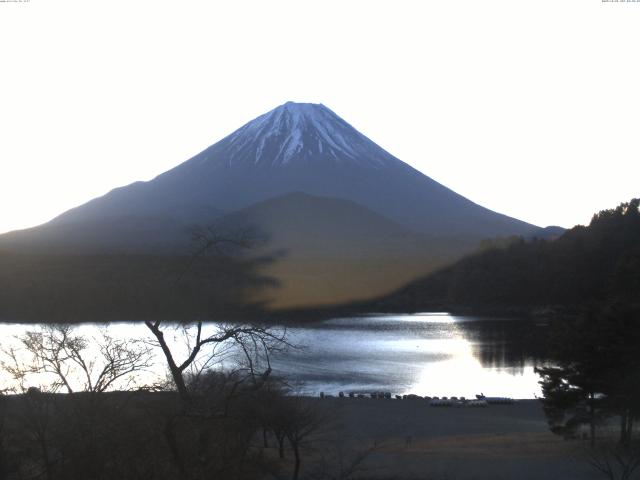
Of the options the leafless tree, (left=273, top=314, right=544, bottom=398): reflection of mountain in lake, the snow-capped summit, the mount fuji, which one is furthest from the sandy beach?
the snow-capped summit

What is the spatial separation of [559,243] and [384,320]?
11.2m

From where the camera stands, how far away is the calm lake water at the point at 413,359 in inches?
652

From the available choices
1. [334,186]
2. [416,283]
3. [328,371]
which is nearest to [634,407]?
[328,371]

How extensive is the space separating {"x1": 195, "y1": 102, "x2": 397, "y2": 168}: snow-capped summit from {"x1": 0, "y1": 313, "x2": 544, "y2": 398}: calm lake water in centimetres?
4166

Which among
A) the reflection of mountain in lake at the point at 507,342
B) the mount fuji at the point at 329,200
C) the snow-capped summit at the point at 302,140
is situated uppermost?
the snow-capped summit at the point at 302,140

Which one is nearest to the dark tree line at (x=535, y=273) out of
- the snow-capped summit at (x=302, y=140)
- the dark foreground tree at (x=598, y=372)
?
the dark foreground tree at (x=598, y=372)

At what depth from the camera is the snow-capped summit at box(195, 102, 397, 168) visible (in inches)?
2827

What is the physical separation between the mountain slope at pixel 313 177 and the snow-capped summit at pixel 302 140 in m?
0.09

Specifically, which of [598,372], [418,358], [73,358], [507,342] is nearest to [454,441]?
[598,372]

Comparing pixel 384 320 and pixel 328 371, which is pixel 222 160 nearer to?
pixel 384 320

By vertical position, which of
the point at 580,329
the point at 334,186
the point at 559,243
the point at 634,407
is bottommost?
the point at 634,407

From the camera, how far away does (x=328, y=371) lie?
1838 cm

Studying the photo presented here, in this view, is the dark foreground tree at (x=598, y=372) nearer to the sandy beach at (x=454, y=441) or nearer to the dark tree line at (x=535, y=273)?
the sandy beach at (x=454, y=441)

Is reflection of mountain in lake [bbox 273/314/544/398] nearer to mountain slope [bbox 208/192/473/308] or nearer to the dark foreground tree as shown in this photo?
mountain slope [bbox 208/192/473/308]
